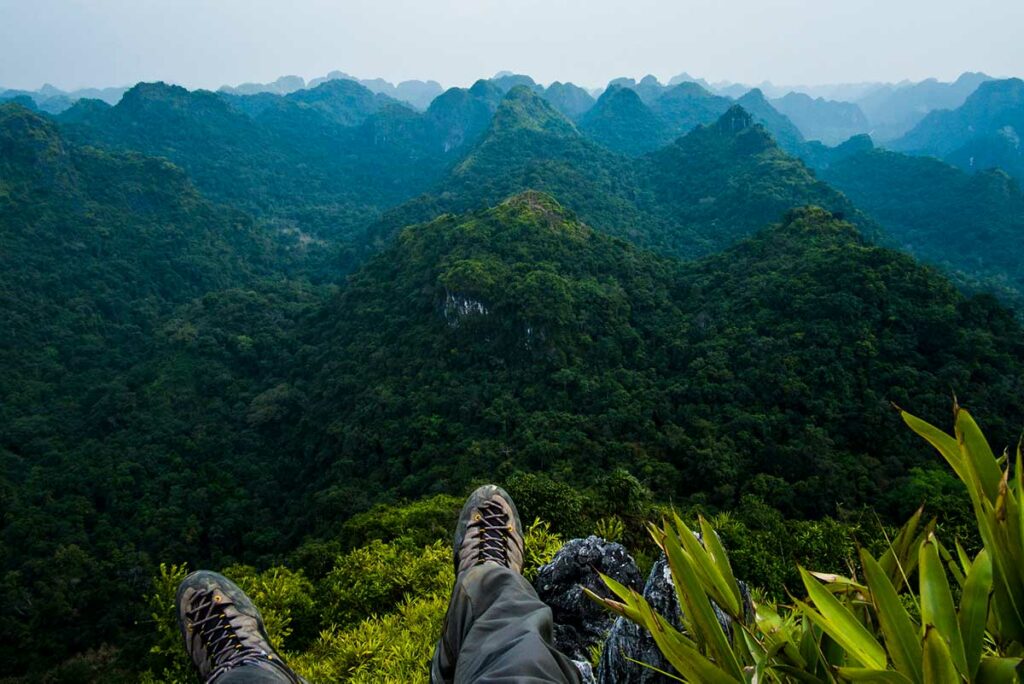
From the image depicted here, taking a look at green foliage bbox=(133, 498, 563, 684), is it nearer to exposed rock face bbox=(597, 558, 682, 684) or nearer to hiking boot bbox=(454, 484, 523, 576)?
hiking boot bbox=(454, 484, 523, 576)

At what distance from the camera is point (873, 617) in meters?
1.02

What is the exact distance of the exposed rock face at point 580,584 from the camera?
2943 millimetres

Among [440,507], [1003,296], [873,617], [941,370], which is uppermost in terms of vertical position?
[873,617]

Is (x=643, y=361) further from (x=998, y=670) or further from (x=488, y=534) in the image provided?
(x=998, y=670)

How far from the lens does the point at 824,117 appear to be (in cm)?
15512

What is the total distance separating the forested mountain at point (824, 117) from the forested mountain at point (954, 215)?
9999 cm

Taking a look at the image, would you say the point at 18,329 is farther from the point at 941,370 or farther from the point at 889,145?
the point at 889,145

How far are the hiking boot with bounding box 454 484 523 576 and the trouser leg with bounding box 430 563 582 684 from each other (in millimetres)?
473

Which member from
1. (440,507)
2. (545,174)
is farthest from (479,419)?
(545,174)

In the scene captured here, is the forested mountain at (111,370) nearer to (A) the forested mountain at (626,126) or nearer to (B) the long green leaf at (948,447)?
(B) the long green leaf at (948,447)

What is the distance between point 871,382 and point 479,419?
14461mm

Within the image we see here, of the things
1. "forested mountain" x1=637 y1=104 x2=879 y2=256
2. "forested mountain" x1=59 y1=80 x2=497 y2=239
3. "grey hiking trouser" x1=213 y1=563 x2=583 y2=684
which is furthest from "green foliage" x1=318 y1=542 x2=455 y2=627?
"forested mountain" x1=59 y1=80 x2=497 y2=239

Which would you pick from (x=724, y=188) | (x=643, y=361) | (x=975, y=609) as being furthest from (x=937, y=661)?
(x=724, y=188)

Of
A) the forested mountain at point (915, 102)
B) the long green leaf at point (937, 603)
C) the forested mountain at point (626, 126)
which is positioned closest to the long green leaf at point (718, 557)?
the long green leaf at point (937, 603)
